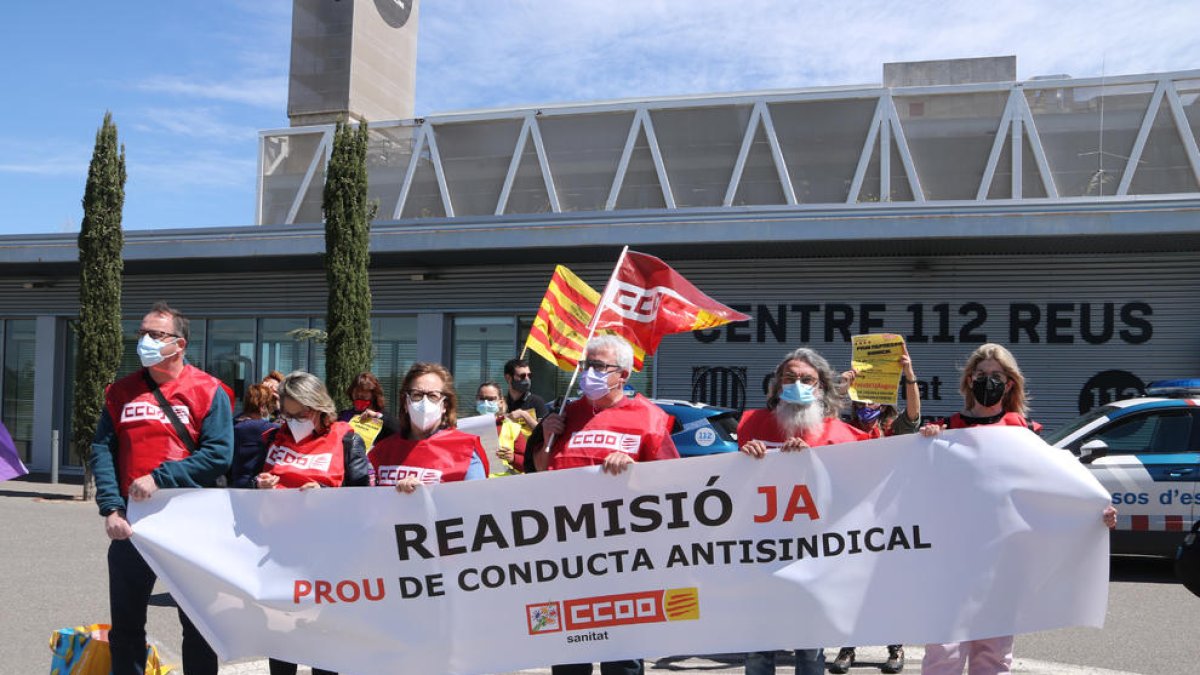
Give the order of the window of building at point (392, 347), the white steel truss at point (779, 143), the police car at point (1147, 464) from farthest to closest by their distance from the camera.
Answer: the white steel truss at point (779, 143)
the window of building at point (392, 347)
the police car at point (1147, 464)

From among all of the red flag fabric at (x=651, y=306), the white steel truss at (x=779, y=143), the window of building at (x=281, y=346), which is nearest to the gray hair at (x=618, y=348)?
the red flag fabric at (x=651, y=306)

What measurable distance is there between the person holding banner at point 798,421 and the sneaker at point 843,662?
6.17ft

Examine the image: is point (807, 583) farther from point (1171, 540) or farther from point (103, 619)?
point (1171, 540)

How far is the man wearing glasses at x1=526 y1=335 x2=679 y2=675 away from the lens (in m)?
4.70

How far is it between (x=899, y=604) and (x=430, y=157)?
904 inches

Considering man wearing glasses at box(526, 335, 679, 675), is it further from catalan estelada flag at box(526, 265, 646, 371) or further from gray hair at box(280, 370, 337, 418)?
catalan estelada flag at box(526, 265, 646, 371)

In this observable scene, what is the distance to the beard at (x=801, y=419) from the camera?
4777mm

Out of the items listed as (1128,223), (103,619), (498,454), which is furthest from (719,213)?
(103,619)

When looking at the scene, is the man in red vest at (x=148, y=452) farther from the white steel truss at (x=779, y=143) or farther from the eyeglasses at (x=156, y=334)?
the white steel truss at (x=779, y=143)

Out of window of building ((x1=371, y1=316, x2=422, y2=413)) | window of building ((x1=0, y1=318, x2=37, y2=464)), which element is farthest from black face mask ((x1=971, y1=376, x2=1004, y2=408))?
window of building ((x1=0, y1=318, x2=37, y2=464))

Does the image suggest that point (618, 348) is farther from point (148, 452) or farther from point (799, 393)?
point (148, 452)

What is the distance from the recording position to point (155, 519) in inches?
188

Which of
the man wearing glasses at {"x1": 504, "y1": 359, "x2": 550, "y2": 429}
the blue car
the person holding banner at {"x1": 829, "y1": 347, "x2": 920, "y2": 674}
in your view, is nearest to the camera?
the person holding banner at {"x1": 829, "y1": 347, "x2": 920, "y2": 674}

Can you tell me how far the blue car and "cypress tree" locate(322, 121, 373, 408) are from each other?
746cm
